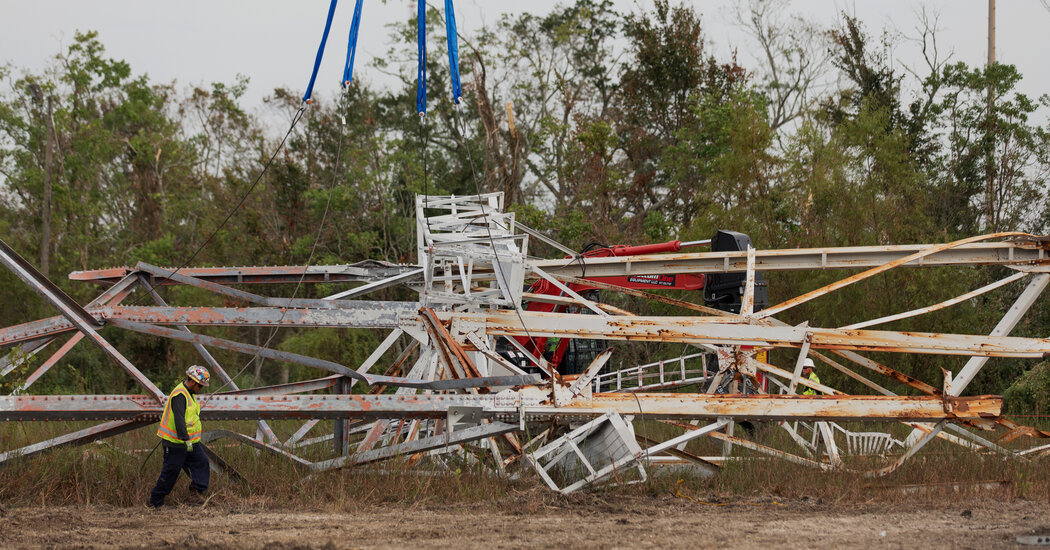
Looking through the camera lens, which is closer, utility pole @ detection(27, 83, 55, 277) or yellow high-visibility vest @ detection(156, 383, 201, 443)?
yellow high-visibility vest @ detection(156, 383, 201, 443)

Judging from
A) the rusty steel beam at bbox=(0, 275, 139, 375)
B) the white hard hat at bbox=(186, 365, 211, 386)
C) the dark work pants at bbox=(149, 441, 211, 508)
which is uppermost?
the rusty steel beam at bbox=(0, 275, 139, 375)

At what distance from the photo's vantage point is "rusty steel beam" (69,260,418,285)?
13.5 m

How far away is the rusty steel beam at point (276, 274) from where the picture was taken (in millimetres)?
13516

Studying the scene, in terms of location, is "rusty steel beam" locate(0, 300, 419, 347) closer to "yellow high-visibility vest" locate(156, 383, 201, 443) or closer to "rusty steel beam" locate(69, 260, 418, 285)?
"yellow high-visibility vest" locate(156, 383, 201, 443)

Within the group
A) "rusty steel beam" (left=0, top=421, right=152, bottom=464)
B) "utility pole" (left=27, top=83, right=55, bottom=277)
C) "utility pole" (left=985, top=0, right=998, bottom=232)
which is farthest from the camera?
"utility pole" (left=27, top=83, right=55, bottom=277)

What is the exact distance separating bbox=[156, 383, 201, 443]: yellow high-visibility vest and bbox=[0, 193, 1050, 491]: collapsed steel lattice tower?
A: 136 mm

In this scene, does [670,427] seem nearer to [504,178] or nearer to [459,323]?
[459,323]

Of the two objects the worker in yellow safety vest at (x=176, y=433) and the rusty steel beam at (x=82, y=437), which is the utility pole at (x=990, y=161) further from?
the rusty steel beam at (x=82, y=437)

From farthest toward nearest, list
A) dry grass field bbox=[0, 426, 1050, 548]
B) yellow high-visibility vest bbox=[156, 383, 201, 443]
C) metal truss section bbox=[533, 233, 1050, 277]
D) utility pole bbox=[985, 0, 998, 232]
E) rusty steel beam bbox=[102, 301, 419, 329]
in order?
utility pole bbox=[985, 0, 998, 232] < metal truss section bbox=[533, 233, 1050, 277] < rusty steel beam bbox=[102, 301, 419, 329] < yellow high-visibility vest bbox=[156, 383, 201, 443] < dry grass field bbox=[0, 426, 1050, 548]

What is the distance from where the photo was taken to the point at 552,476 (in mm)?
11180

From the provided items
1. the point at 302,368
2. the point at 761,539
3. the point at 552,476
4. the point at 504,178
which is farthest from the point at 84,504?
the point at 504,178

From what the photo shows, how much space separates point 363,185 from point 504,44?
29.9ft

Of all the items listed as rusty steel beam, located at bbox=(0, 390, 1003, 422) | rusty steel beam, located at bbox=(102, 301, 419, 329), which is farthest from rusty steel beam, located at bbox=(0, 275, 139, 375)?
rusty steel beam, located at bbox=(0, 390, 1003, 422)

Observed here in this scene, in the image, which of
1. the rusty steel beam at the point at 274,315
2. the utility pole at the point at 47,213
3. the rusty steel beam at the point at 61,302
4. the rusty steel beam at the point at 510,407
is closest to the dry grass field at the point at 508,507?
the rusty steel beam at the point at 510,407
